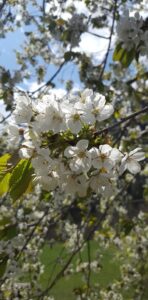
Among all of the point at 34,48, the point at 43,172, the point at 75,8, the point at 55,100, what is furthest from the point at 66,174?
the point at 34,48

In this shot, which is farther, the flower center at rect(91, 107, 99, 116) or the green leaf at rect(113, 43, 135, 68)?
the green leaf at rect(113, 43, 135, 68)

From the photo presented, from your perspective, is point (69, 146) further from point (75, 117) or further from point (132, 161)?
point (132, 161)

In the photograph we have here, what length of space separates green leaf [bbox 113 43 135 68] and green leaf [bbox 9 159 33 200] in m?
1.26

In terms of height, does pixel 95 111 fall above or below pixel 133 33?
below

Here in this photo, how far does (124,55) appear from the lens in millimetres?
2359

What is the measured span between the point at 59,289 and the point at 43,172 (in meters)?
9.78

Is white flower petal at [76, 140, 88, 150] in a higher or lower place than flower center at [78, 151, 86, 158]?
higher

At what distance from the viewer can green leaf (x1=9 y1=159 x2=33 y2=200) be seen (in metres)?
1.23

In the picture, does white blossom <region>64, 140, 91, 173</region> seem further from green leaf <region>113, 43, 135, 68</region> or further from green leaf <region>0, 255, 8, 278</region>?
green leaf <region>113, 43, 135, 68</region>

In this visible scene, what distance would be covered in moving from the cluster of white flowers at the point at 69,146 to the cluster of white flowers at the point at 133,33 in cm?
120

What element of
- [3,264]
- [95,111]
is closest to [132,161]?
[95,111]

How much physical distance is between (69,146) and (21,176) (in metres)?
0.16

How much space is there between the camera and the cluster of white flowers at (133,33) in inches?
93.0

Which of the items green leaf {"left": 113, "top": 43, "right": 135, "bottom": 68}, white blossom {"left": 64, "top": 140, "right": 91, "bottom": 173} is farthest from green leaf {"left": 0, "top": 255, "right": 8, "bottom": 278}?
green leaf {"left": 113, "top": 43, "right": 135, "bottom": 68}
